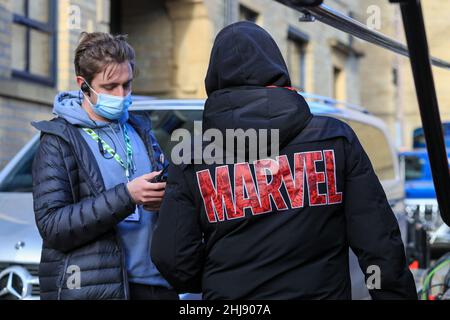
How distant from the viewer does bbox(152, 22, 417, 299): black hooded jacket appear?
2.34 meters

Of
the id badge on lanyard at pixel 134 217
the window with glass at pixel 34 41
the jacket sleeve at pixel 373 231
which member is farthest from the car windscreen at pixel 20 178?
the window with glass at pixel 34 41

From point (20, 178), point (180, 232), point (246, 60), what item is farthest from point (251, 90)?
point (20, 178)

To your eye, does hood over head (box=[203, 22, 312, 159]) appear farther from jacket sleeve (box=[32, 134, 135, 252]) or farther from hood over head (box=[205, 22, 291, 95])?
jacket sleeve (box=[32, 134, 135, 252])

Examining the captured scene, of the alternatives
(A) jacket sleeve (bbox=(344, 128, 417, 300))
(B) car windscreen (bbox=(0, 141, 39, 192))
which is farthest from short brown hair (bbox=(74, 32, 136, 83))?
(B) car windscreen (bbox=(0, 141, 39, 192))

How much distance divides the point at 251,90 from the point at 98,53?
0.82 metres

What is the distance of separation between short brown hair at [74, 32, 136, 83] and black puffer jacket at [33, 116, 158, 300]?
0.77ft

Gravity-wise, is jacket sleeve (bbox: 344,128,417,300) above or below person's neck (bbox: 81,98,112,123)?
below

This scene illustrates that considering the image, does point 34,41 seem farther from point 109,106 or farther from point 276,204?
point 276,204

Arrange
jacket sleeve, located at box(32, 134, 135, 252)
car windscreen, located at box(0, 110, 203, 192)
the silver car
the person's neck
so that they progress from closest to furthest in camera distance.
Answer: jacket sleeve, located at box(32, 134, 135, 252) → the person's neck → the silver car → car windscreen, located at box(0, 110, 203, 192)

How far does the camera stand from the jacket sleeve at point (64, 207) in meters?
2.80

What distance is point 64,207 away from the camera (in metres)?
2.85

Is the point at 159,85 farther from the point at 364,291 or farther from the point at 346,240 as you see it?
the point at 346,240

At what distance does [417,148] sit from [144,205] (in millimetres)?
15727

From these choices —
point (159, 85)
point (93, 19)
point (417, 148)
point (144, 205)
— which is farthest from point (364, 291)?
point (417, 148)
